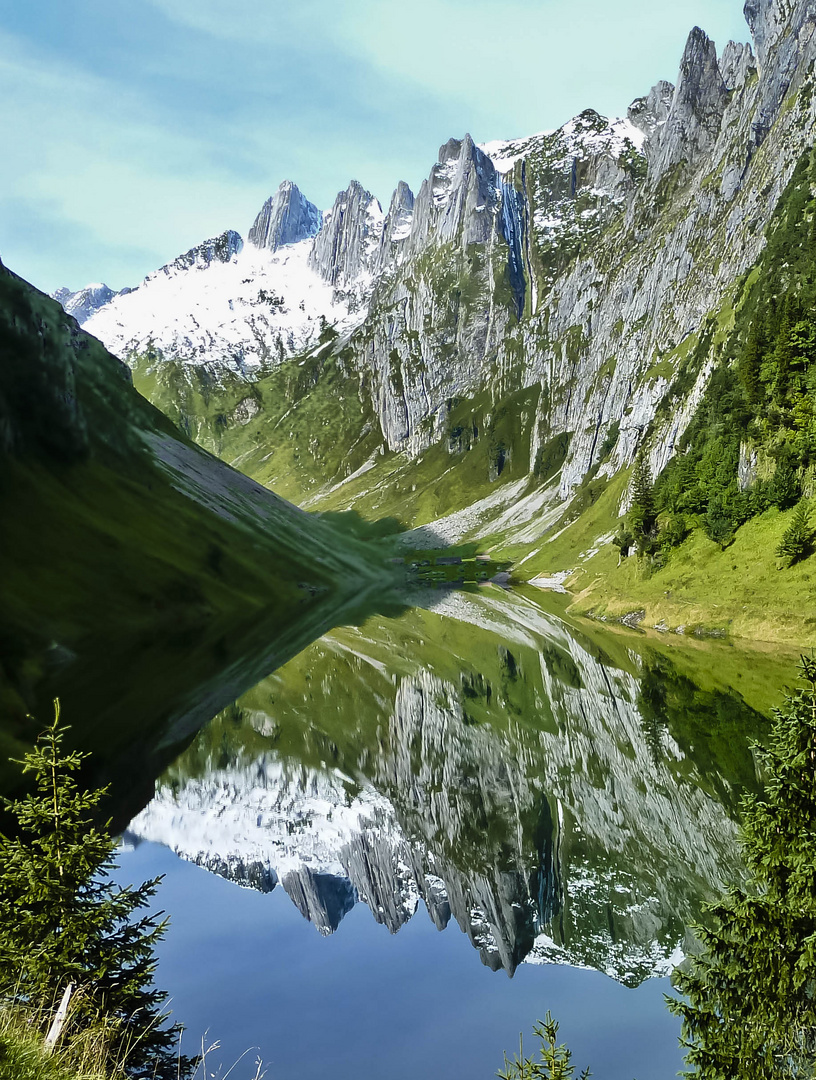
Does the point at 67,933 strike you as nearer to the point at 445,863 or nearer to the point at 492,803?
the point at 445,863

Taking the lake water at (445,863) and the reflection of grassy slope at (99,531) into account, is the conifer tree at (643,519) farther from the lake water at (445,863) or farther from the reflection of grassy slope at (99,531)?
the reflection of grassy slope at (99,531)

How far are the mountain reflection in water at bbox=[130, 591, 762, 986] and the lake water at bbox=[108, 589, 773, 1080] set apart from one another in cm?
18

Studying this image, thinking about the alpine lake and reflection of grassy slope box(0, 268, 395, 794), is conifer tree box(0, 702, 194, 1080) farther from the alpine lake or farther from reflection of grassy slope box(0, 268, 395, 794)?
reflection of grassy slope box(0, 268, 395, 794)

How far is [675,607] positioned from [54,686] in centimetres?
8044

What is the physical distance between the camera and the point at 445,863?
122ft

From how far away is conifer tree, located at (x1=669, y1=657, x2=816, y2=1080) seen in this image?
42.1ft

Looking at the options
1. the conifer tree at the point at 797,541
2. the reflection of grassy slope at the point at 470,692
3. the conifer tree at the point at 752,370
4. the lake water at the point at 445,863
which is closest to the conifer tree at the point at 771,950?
the lake water at the point at 445,863

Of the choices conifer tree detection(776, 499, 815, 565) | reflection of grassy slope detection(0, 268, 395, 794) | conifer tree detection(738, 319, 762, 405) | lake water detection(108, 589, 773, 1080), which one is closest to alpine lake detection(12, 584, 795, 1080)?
lake water detection(108, 589, 773, 1080)

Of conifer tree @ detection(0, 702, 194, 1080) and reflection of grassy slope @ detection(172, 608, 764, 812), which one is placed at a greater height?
reflection of grassy slope @ detection(172, 608, 764, 812)

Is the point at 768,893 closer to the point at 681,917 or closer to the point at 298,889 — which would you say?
the point at 681,917

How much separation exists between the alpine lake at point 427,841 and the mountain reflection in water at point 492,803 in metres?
0.18

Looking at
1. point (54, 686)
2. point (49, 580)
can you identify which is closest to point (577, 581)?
point (49, 580)

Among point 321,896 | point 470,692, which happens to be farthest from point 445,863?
point 470,692

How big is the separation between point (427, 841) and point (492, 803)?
4.54 metres
